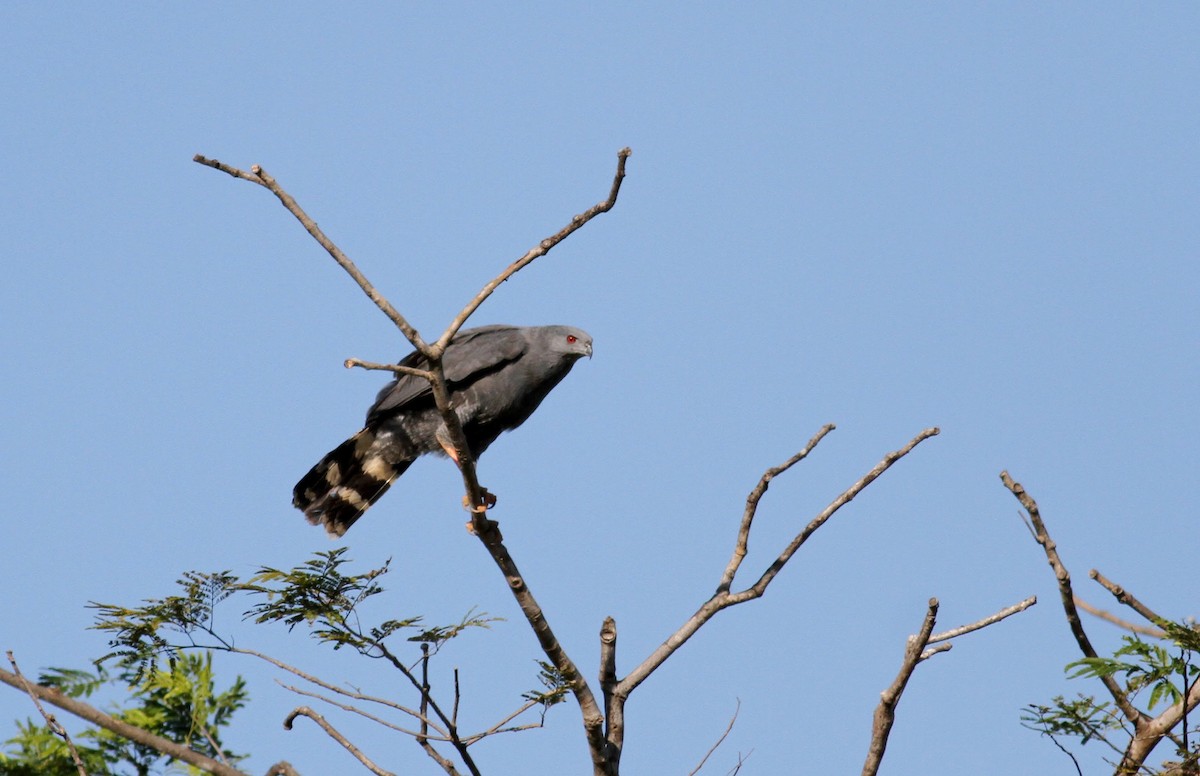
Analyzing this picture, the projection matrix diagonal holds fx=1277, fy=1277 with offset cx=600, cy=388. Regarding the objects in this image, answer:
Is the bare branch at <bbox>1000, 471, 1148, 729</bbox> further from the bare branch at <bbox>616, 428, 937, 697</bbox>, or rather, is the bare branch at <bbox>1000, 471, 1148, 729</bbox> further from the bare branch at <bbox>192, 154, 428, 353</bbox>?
the bare branch at <bbox>192, 154, 428, 353</bbox>

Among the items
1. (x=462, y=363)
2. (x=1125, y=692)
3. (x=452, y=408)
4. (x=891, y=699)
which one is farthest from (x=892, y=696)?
(x=462, y=363)

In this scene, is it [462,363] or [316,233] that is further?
[462,363]

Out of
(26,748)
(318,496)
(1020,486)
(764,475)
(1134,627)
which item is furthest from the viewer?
(318,496)

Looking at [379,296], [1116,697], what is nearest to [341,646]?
[379,296]

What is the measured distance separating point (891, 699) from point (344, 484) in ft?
13.2

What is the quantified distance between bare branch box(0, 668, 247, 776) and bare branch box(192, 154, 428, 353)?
1.46 m

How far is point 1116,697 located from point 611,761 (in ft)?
5.84

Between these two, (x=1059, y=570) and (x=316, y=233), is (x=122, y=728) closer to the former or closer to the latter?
(x=316, y=233)

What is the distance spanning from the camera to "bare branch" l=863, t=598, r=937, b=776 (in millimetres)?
4070

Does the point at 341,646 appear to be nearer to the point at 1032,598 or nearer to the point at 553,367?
the point at 1032,598

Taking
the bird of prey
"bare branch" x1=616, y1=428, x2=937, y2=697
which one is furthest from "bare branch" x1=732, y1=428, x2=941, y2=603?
the bird of prey

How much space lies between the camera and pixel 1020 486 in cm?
438

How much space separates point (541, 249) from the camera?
418 cm

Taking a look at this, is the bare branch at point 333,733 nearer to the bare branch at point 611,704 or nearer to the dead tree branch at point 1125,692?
the bare branch at point 611,704
